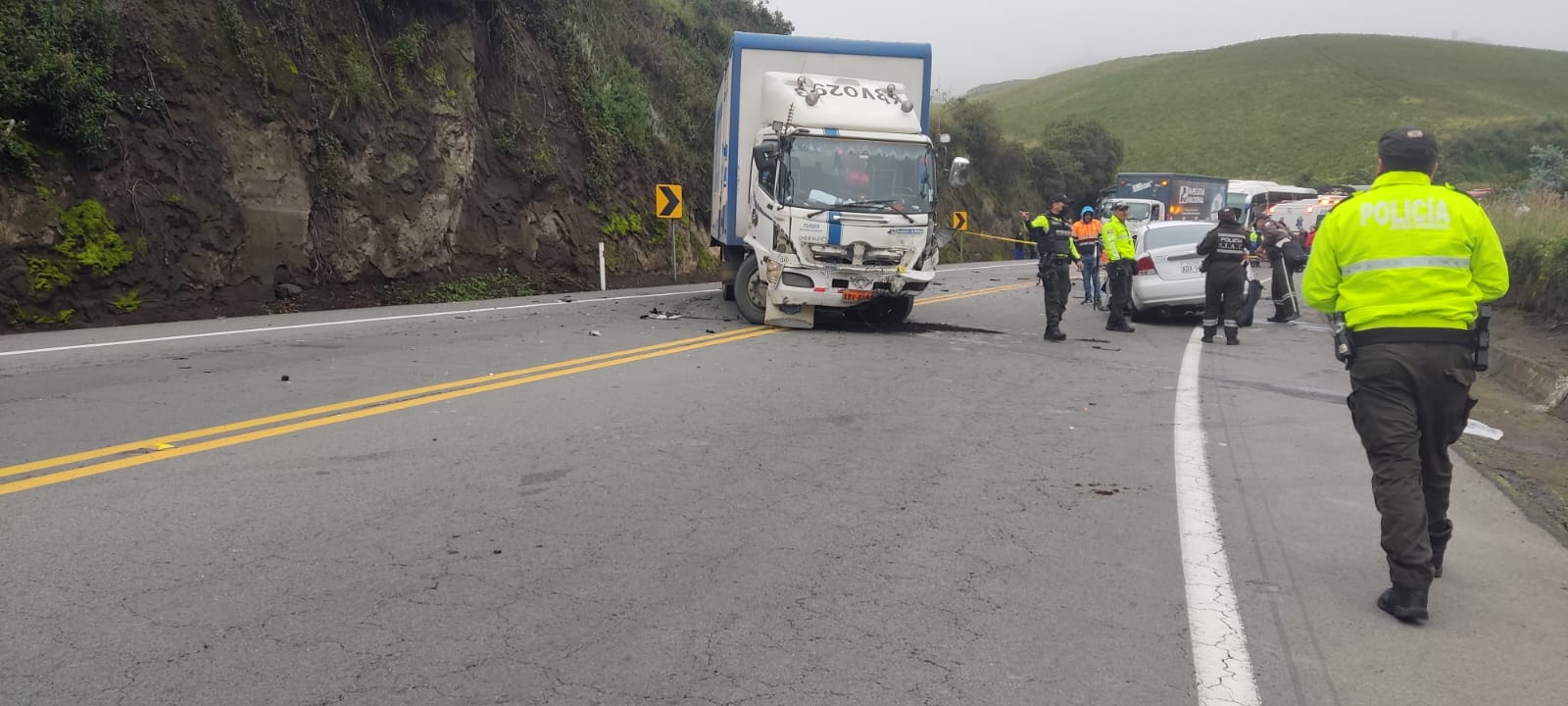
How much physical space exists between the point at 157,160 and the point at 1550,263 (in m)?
18.0

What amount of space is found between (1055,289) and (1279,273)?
5745 millimetres

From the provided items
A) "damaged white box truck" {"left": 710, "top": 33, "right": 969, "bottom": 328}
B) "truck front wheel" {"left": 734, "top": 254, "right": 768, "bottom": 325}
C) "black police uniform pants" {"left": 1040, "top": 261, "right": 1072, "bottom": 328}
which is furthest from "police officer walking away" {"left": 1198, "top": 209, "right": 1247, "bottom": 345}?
"truck front wheel" {"left": 734, "top": 254, "right": 768, "bottom": 325}

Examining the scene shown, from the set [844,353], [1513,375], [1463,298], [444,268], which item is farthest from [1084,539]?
A: [444,268]

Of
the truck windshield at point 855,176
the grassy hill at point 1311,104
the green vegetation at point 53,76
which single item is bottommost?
the truck windshield at point 855,176

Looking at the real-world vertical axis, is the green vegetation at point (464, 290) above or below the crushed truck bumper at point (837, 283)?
below

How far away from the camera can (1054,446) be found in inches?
282

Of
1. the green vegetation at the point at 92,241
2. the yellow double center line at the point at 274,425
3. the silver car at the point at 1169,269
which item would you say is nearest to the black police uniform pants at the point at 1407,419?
the yellow double center line at the point at 274,425

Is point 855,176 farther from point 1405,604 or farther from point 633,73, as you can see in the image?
point 633,73

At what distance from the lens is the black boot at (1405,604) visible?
13.9 ft

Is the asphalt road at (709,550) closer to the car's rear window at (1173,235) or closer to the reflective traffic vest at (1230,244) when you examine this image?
the reflective traffic vest at (1230,244)

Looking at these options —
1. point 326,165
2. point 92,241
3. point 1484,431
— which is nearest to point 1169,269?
point 1484,431

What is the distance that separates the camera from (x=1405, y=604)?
427cm

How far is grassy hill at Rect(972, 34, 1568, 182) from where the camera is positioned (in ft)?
237

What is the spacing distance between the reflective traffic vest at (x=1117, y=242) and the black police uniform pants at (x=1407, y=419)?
412 inches
